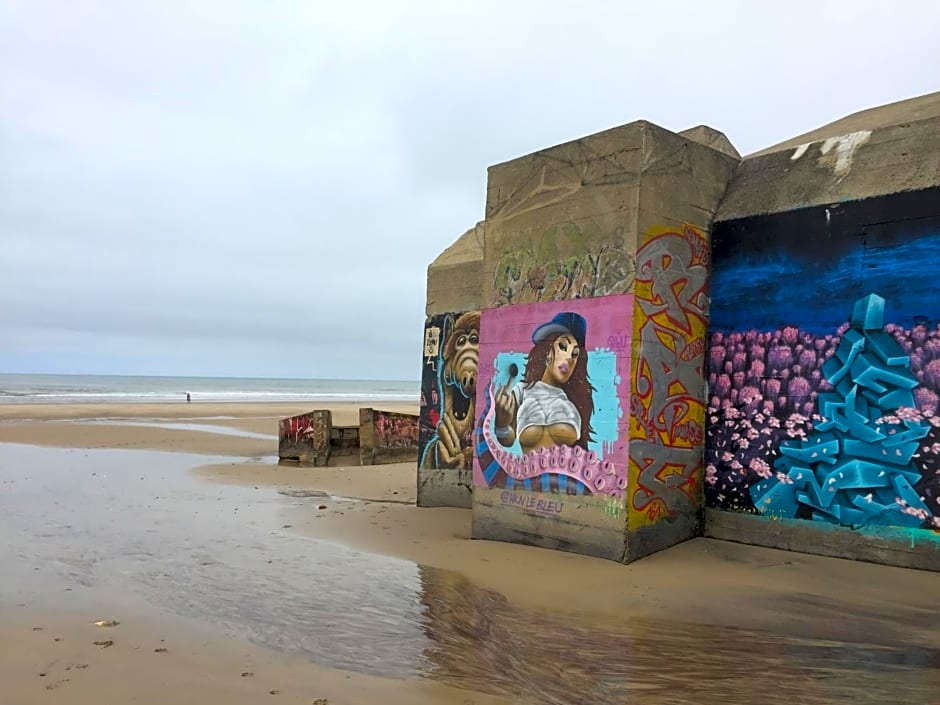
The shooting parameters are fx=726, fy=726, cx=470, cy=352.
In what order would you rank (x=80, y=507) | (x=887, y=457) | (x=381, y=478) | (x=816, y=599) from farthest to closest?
(x=381, y=478), (x=80, y=507), (x=887, y=457), (x=816, y=599)

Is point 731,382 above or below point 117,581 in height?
above

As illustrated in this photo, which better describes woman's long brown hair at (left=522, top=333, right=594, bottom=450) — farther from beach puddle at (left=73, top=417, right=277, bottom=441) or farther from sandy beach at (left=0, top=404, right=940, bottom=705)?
beach puddle at (left=73, top=417, right=277, bottom=441)

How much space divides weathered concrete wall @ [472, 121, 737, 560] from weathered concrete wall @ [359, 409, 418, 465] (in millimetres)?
8270

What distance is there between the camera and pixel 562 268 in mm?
7461

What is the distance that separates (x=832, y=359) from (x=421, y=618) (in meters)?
4.12

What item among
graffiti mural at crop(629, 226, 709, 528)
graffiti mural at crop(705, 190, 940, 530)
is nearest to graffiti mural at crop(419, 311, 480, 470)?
graffiti mural at crop(629, 226, 709, 528)

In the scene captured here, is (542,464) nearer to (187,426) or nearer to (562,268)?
(562,268)

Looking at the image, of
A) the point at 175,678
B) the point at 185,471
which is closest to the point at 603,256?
the point at 175,678

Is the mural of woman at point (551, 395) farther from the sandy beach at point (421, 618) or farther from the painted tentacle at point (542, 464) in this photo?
the sandy beach at point (421, 618)

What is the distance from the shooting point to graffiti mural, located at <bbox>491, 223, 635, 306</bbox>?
22.7 feet

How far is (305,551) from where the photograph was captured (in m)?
7.66

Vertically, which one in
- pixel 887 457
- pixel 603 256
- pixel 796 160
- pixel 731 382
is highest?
pixel 796 160

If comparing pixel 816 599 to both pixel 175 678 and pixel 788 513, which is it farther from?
pixel 175 678

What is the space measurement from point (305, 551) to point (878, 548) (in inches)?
213
